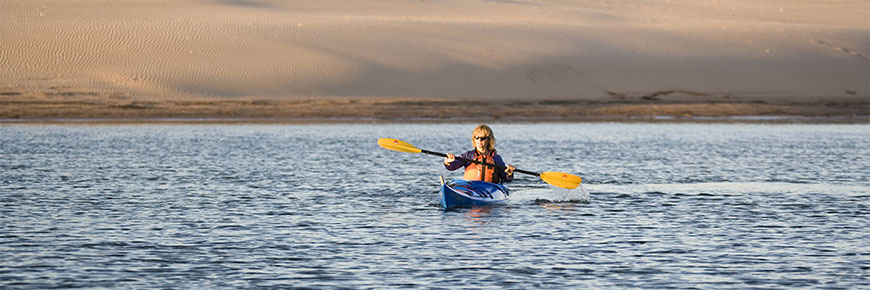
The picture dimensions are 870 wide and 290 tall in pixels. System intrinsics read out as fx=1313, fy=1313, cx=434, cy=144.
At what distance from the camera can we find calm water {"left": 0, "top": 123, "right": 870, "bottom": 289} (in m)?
12.8

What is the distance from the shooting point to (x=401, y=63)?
261 feet

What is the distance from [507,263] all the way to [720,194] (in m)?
9.81

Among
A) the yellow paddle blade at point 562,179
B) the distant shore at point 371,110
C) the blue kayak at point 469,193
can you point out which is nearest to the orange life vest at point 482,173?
the blue kayak at point 469,193

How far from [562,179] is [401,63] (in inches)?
2343

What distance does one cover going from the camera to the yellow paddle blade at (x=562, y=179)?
20.5m

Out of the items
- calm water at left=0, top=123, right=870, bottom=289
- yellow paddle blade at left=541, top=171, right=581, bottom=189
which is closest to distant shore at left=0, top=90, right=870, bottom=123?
calm water at left=0, top=123, right=870, bottom=289

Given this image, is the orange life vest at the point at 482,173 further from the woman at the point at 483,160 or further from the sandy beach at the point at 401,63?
the sandy beach at the point at 401,63

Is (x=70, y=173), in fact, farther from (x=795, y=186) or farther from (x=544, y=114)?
(x=544, y=114)

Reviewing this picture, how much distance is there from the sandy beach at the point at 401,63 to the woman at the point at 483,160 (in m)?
39.3

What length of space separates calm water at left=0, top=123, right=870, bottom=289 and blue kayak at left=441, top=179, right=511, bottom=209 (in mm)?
270

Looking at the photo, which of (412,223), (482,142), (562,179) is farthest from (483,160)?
(412,223)

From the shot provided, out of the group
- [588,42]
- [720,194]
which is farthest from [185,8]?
[720,194]

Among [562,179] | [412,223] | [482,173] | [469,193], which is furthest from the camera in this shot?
[562,179]

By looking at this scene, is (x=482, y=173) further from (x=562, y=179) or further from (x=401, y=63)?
(x=401, y=63)
